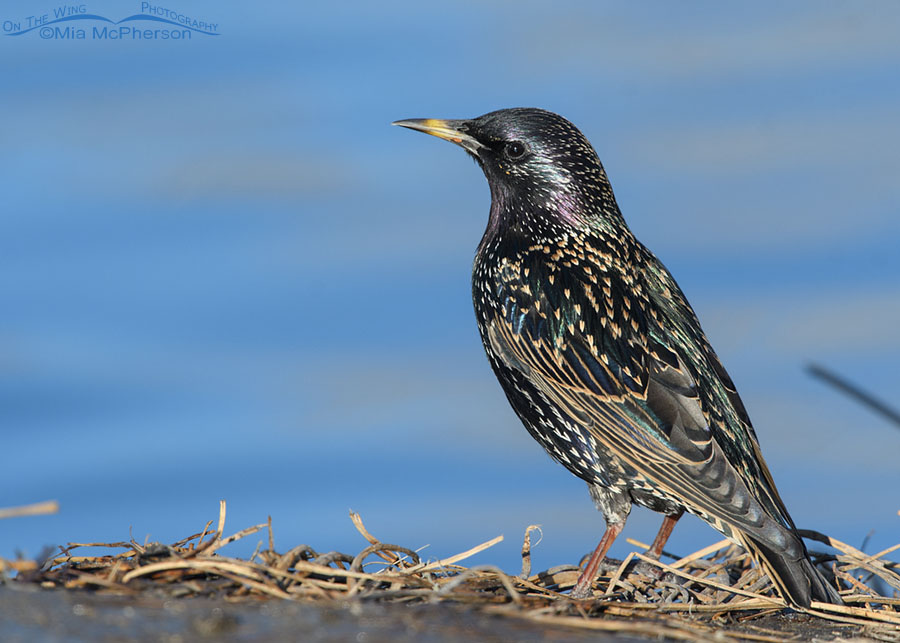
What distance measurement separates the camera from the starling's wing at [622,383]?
454cm

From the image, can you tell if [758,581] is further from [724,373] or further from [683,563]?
[724,373]

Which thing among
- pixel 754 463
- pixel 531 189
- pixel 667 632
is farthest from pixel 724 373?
pixel 667 632

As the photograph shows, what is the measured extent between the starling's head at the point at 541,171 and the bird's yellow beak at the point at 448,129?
0.05m

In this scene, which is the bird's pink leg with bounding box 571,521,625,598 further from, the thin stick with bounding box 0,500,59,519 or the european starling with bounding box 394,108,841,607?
the thin stick with bounding box 0,500,59,519

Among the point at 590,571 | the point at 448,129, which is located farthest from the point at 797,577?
the point at 448,129

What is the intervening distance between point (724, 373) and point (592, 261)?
84cm

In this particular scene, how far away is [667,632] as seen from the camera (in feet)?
10.2

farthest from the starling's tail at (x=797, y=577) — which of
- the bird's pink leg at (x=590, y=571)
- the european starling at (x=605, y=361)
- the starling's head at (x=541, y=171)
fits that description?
the starling's head at (x=541, y=171)

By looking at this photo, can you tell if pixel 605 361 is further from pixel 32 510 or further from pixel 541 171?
pixel 32 510

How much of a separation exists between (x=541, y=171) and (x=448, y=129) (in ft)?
2.11

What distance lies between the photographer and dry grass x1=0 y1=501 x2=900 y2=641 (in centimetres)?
333

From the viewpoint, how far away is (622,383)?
15.6ft

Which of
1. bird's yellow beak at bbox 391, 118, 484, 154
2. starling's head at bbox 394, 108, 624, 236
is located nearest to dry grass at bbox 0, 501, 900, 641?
starling's head at bbox 394, 108, 624, 236

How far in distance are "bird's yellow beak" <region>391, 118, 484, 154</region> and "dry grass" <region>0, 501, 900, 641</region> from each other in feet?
7.87
